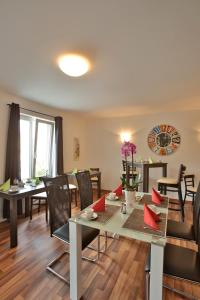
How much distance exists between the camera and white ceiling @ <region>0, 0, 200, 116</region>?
4.24 ft

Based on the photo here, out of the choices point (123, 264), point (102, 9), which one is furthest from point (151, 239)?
point (102, 9)

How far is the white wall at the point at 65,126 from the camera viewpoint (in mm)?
3213

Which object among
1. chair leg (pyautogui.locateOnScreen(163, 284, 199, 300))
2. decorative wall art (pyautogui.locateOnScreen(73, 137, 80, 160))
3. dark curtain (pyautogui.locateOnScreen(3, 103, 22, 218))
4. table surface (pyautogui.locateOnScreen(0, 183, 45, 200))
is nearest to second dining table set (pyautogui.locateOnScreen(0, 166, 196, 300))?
chair leg (pyautogui.locateOnScreen(163, 284, 199, 300))

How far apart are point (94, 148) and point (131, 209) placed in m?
4.05

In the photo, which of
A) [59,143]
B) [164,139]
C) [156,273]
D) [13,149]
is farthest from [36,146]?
[156,273]

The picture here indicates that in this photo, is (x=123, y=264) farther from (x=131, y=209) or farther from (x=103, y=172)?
(x=103, y=172)

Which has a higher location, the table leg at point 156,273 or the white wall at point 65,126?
the white wall at point 65,126

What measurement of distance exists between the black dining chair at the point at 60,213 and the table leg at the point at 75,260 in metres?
0.22

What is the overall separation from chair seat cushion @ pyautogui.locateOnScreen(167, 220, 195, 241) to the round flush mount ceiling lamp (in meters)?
2.11

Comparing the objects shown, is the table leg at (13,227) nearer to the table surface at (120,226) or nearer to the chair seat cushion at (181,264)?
the table surface at (120,226)

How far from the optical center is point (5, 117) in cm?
326

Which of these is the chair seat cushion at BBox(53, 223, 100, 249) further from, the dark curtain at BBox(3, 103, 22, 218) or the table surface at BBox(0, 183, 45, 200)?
the dark curtain at BBox(3, 103, 22, 218)

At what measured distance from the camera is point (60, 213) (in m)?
2.04

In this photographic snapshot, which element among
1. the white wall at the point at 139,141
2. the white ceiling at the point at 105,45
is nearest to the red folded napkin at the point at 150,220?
the white ceiling at the point at 105,45
